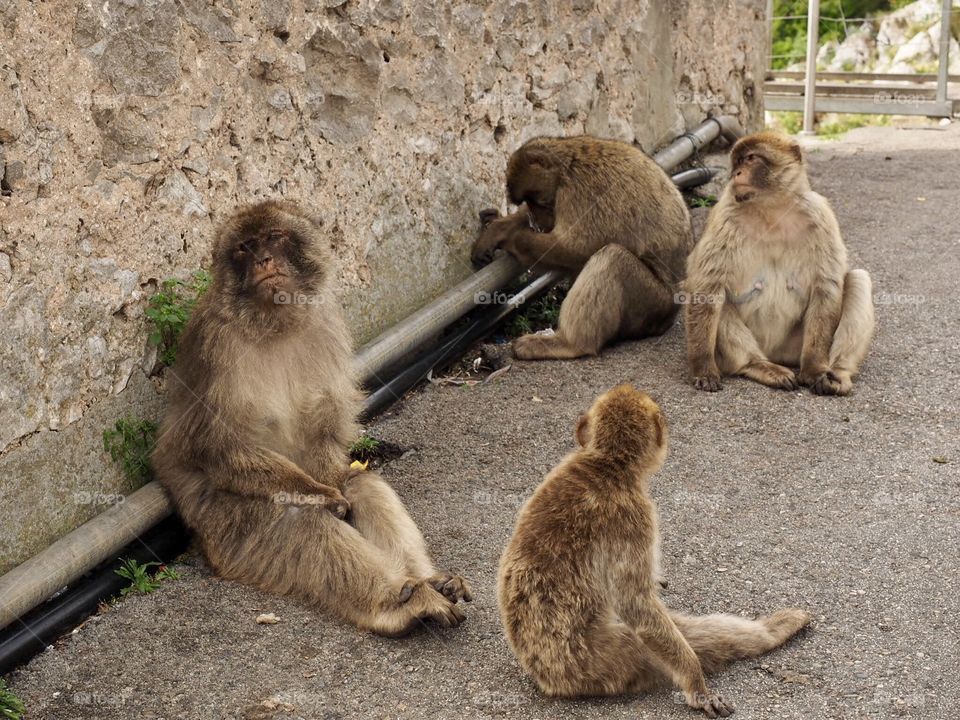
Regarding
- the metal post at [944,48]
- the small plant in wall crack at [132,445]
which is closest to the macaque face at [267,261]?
the small plant in wall crack at [132,445]

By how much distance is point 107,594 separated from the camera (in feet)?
13.7

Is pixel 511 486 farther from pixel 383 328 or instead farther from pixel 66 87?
pixel 66 87

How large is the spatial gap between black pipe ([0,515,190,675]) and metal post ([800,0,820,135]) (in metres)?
9.04

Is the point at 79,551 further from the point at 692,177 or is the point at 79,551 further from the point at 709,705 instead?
the point at 692,177

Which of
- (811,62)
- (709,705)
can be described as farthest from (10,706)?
(811,62)

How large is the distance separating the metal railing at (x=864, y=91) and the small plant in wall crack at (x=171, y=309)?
26.3ft

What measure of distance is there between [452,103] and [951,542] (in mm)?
3366

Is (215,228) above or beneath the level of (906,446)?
above

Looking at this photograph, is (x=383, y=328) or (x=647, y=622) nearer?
(x=647, y=622)

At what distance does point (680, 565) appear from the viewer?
14.0 feet

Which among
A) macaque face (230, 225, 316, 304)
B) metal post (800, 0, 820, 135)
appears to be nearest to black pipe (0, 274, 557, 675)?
macaque face (230, 225, 316, 304)

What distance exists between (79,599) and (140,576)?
0.77ft

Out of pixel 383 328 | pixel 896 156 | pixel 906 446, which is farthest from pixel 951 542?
pixel 896 156

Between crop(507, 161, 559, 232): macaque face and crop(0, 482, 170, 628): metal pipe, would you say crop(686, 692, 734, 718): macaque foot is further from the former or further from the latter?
crop(507, 161, 559, 232): macaque face
